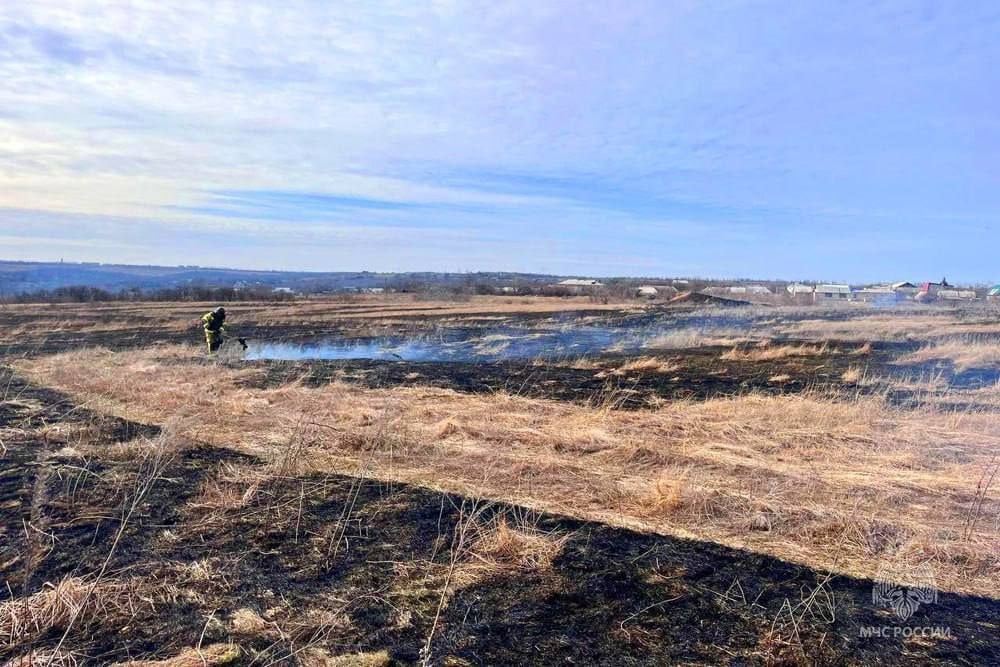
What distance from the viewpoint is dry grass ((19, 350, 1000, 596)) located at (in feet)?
17.5

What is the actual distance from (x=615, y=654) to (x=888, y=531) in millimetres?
3279

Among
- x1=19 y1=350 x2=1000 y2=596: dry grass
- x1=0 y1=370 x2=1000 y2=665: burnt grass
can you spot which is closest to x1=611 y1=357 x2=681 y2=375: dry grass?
x1=19 y1=350 x2=1000 y2=596: dry grass

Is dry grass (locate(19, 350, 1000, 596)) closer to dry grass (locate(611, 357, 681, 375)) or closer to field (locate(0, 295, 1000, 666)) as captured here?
field (locate(0, 295, 1000, 666))

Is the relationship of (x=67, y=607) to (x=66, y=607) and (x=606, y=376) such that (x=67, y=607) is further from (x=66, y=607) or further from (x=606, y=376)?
(x=606, y=376)

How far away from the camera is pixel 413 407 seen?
431 inches

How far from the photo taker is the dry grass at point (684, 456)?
532 cm

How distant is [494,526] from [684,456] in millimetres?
3440

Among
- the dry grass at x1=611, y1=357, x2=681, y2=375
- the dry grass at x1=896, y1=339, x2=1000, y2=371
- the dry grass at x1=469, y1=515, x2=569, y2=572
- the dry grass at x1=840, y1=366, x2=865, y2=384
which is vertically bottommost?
the dry grass at x1=469, y1=515, x2=569, y2=572

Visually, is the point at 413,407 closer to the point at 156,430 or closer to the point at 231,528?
the point at 156,430

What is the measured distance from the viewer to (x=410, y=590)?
4.30 m

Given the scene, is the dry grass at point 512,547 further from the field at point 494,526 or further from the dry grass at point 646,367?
the dry grass at point 646,367

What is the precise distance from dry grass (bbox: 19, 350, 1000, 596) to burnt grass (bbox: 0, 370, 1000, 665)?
53 centimetres

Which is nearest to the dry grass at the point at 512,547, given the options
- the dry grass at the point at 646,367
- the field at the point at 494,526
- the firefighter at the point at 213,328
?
the field at the point at 494,526

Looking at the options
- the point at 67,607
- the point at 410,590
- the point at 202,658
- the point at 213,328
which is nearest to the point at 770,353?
the point at 410,590
